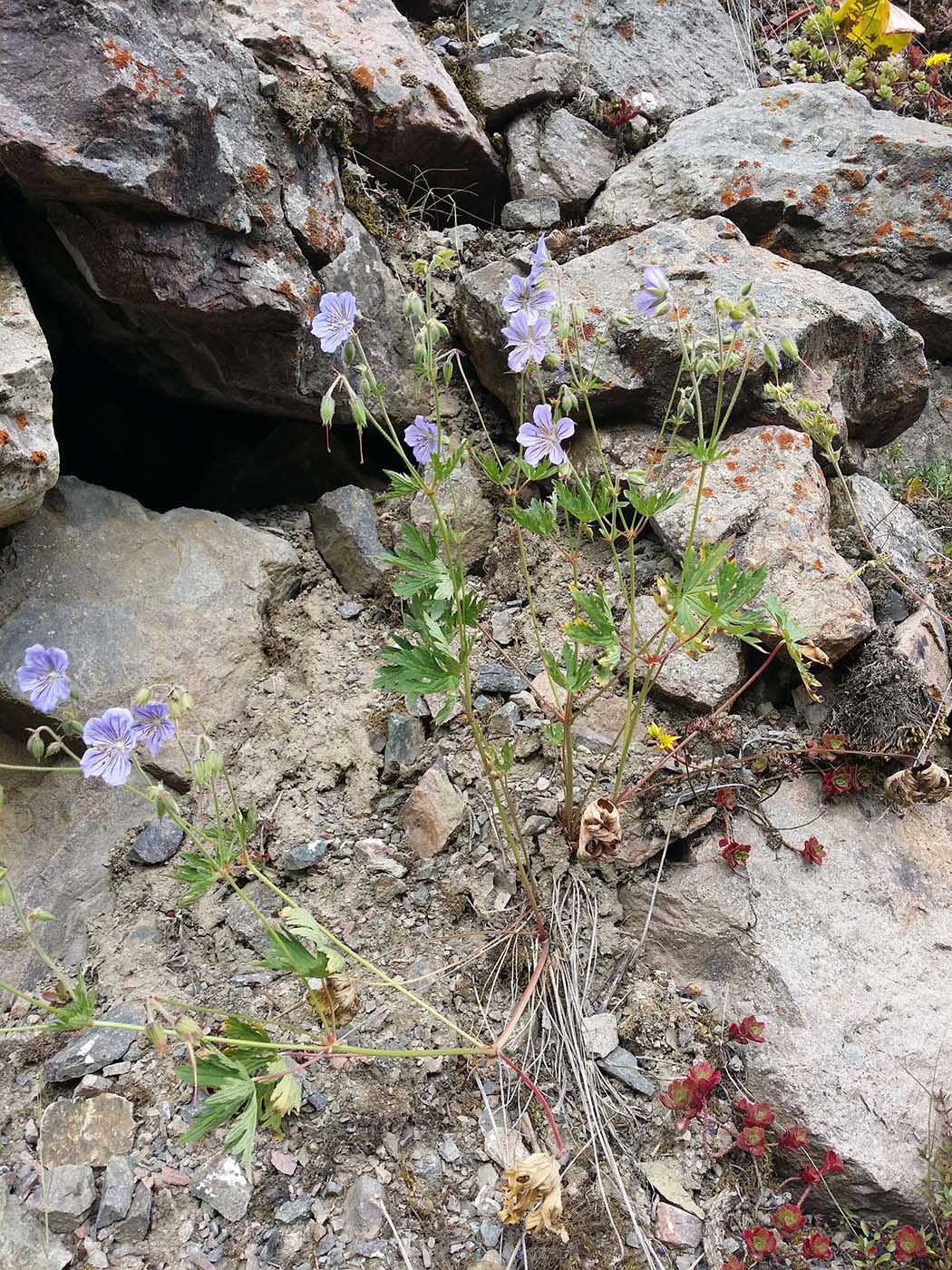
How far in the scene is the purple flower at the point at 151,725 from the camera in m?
2.05

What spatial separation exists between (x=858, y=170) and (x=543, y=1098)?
4.06m

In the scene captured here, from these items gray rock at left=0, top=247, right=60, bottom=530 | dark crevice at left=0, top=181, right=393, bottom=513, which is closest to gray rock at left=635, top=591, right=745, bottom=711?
dark crevice at left=0, top=181, right=393, bottom=513

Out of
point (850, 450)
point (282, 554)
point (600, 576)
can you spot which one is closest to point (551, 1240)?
point (600, 576)

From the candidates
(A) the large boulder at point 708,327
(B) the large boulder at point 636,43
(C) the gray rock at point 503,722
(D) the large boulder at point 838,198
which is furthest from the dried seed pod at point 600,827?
(B) the large boulder at point 636,43

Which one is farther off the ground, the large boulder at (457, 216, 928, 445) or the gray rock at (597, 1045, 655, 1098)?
the large boulder at (457, 216, 928, 445)

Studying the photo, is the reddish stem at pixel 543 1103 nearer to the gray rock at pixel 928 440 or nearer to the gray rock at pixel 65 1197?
the gray rock at pixel 65 1197

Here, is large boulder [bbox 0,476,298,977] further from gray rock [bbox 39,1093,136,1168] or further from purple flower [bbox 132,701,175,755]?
purple flower [bbox 132,701,175,755]

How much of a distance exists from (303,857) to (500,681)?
0.89 metres

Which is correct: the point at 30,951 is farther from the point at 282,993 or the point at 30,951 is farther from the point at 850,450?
the point at 850,450

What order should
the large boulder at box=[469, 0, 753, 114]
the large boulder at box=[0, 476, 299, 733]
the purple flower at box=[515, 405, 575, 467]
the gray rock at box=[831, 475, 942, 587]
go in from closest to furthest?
the purple flower at box=[515, 405, 575, 467], the large boulder at box=[0, 476, 299, 733], the gray rock at box=[831, 475, 942, 587], the large boulder at box=[469, 0, 753, 114]

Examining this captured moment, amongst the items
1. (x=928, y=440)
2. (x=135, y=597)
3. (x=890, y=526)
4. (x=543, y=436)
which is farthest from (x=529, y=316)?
(x=928, y=440)

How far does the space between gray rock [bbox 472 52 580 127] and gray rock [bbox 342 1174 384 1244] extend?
4411 millimetres

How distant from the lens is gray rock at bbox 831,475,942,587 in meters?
3.34

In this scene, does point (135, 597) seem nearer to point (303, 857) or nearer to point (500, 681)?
point (303, 857)
